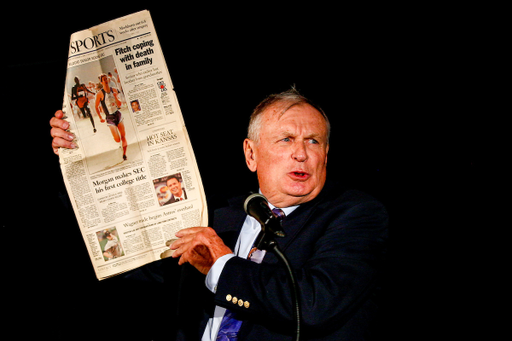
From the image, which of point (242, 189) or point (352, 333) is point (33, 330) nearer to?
point (242, 189)

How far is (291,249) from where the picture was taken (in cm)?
121

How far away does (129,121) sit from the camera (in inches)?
52.2

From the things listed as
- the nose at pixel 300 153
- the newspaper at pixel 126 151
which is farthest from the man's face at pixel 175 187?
the nose at pixel 300 153

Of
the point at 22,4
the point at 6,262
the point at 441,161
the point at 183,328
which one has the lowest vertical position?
the point at 183,328

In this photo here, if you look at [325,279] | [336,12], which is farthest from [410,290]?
[336,12]

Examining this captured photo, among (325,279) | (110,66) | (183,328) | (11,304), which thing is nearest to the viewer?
(325,279)

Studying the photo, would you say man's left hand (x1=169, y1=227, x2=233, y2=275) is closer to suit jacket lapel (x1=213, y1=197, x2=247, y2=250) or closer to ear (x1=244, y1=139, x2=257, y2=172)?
suit jacket lapel (x1=213, y1=197, x2=247, y2=250)

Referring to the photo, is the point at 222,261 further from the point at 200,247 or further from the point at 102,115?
the point at 102,115

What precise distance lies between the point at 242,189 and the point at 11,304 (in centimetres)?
143

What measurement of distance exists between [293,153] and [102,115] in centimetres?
85

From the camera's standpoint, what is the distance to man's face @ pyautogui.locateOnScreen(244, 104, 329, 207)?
1.33 meters

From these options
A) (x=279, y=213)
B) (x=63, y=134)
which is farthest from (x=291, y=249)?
(x=63, y=134)

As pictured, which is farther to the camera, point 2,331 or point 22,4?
point 2,331

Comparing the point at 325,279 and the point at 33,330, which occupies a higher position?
the point at 325,279
